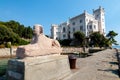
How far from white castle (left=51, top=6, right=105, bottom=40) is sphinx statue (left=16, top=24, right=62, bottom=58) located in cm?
4926

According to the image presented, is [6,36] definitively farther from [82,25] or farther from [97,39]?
[97,39]

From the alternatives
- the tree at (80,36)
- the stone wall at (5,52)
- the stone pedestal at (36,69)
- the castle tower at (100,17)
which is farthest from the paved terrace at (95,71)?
the castle tower at (100,17)

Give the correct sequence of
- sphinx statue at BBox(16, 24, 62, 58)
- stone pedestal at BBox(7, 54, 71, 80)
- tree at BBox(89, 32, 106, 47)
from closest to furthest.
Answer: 1. stone pedestal at BBox(7, 54, 71, 80)
2. sphinx statue at BBox(16, 24, 62, 58)
3. tree at BBox(89, 32, 106, 47)

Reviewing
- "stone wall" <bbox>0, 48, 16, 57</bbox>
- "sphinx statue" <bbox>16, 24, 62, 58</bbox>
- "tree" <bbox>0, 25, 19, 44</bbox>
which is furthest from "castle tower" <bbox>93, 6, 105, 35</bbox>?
"sphinx statue" <bbox>16, 24, 62, 58</bbox>

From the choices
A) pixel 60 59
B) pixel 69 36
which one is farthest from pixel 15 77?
pixel 69 36

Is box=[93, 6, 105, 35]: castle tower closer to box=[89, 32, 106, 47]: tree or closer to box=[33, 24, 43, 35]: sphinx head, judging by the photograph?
box=[89, 32, 106, 47]: tree

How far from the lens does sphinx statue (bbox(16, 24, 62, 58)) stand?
4.96m

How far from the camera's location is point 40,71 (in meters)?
5.05

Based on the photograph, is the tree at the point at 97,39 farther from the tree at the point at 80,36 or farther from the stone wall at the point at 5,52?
the stone wall at the point at 5,52

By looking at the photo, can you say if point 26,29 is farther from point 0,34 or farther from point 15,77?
point 15,77

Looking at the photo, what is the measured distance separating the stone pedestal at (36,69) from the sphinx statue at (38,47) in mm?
206

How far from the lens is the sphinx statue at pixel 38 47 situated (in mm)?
4957

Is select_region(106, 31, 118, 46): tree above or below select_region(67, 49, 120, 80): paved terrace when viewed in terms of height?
above

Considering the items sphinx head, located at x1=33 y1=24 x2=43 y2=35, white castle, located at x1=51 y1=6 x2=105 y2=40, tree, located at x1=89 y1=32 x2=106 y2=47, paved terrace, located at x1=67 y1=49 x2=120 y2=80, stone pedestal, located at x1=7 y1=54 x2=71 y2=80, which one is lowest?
paved terrace, located at x1=67 y1=49 x2=120 y2=80
